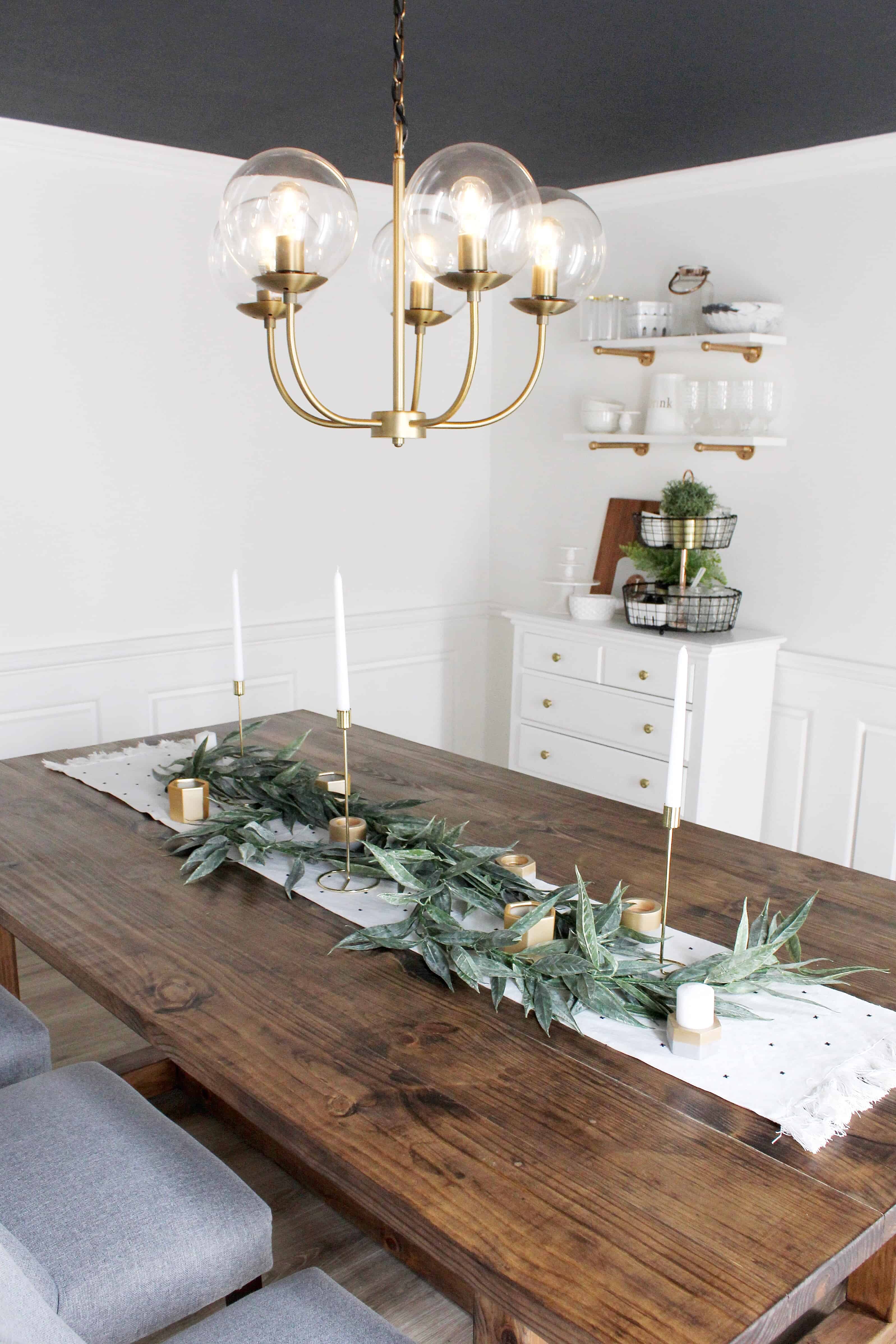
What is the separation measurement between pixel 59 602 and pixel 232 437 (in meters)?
0.81

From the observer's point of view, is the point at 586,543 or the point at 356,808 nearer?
the point at 356,808

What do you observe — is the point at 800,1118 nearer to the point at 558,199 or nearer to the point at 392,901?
the point at 392,901

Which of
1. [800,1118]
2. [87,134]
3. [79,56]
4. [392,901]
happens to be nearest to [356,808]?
[392,901]

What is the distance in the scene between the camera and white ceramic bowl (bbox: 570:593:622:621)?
364 centimetres

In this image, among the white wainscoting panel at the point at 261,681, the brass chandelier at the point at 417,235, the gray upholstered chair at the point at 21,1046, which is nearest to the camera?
the brass chandelier at the point at 417,235

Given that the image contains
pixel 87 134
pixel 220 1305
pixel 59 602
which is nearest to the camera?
pixel 220 1305

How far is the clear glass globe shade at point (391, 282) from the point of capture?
1.78m

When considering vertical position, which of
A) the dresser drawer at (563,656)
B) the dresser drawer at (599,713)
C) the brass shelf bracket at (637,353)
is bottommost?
the dresser drawer at (599,713)

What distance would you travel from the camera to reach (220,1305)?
175 cm

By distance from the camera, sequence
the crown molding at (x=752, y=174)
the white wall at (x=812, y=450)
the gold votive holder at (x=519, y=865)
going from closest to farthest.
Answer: the gold votive holder at (x=519, y=865) → the crown molding at (x=752, y=174) → the white wall at (x=812, y=450)

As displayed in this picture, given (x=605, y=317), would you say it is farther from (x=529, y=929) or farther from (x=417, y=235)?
(x=529, y=929)

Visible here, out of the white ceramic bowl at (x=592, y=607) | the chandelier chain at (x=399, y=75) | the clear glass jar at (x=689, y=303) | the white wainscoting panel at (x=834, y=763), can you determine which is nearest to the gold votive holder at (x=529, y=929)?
the chandelier chain at (x=399, y=75)

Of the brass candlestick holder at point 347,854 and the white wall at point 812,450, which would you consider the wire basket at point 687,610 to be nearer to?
the white wall at point 812,450

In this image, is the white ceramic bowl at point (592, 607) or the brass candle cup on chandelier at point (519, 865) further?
the white ceramic bowl at point (592, 607)
